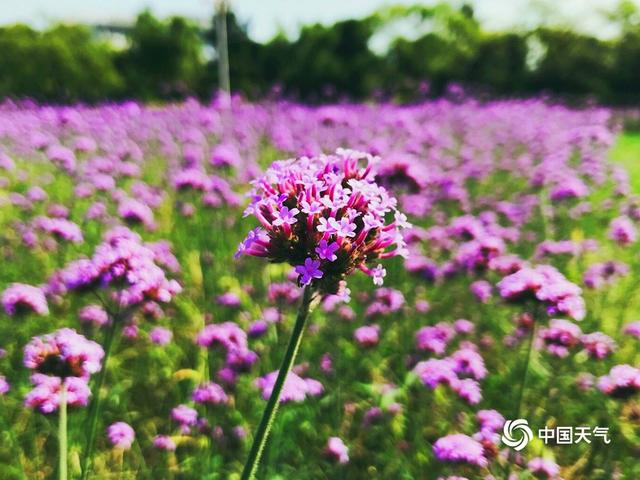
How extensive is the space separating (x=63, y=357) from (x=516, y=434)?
1512 mm

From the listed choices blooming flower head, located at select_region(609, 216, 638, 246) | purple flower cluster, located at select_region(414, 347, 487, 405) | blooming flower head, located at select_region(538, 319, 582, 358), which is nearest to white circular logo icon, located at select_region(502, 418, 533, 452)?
purple flower cluster, located at select_region(414, 347, 487, 405)

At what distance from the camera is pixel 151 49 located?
63.6ft

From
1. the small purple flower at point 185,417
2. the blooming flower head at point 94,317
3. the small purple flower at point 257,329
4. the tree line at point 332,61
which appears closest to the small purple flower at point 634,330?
the small purple flower at point 257,329

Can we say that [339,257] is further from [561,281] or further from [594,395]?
[594,395]

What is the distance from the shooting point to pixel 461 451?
1.85 meters

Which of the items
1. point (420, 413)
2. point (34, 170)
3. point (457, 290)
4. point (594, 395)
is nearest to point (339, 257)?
point (420, 413)

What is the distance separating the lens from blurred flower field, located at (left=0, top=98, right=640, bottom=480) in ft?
4.83

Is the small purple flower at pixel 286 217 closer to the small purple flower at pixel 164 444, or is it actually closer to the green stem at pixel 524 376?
the green stem at pixel 524 376

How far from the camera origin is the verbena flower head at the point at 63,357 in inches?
56.9

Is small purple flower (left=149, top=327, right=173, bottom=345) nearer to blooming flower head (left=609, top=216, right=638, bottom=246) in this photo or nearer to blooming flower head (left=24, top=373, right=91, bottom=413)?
blooming flower head (left=24, top=373, right=91, bottom=413)

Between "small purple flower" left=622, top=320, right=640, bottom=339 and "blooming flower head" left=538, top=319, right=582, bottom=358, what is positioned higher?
"blooming flower head" left=538, top=319, right=582, bottom=358

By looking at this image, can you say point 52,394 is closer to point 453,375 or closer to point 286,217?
point 286,217

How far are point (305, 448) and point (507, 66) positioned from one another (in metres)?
22.8

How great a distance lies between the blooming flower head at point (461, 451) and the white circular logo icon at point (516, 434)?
0.13 metres
